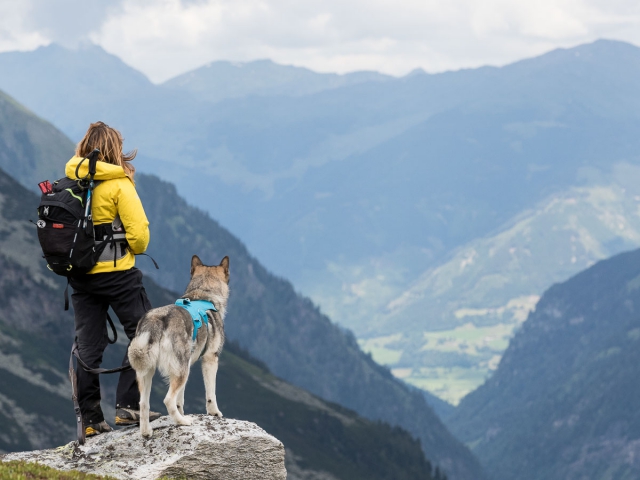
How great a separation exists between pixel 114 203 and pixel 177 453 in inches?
212

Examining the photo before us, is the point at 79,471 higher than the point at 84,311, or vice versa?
the point at 84,311

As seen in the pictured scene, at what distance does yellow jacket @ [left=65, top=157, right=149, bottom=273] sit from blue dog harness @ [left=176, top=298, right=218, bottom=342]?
1603 millimetres

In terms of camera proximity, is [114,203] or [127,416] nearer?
[114,203]

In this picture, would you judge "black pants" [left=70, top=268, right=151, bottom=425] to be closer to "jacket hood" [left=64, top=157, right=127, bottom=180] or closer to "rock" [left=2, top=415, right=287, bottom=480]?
"rock" [left=2, top=415, right=287, bottom=480]

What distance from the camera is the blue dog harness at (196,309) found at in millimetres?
18594

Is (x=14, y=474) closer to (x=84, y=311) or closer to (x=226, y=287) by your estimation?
(x=84, y=311)

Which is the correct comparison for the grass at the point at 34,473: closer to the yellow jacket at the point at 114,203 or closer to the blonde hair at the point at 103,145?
the yellow jacket at the point at 114,203

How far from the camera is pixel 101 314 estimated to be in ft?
62.2

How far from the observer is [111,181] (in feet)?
58.1

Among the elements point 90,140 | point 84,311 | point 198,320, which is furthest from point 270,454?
point 90,140

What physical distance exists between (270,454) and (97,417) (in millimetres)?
3923

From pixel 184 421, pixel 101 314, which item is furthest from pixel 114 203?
pixel 184 421

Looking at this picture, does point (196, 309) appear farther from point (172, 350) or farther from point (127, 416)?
point (127, 416)

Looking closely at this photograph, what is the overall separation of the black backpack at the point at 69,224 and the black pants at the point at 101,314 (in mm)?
825
